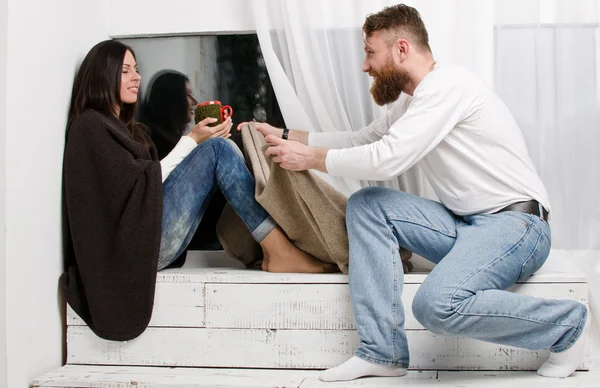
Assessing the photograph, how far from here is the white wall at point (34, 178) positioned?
1840 millimetres

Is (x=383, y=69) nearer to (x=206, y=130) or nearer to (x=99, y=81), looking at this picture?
(x=206, y=130)

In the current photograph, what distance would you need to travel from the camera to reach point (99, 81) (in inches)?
86.7

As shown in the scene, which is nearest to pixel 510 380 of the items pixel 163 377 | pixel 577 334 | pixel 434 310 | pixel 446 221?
pixel 577 334

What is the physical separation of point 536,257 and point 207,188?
3.30ft

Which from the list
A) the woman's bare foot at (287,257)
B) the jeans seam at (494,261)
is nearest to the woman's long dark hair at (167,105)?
the woman's bare foot at (287,257)

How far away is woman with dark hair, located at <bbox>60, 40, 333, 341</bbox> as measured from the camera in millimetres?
1989

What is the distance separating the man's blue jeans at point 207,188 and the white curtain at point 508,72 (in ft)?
1.39

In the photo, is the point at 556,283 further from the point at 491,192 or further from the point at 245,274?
the point at 245,274

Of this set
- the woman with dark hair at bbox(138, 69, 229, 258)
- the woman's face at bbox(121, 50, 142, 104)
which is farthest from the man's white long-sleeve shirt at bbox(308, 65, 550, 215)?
the woman with dark hair at bbox(138, 69, 229, 258)

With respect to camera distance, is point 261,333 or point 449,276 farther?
point 261,333

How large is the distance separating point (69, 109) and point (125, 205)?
42 cm

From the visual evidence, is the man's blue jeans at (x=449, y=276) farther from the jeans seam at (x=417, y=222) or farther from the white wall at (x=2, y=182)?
the white wall at (x=2, y=182)

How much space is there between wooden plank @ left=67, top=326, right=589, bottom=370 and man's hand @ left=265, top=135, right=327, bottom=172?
1.63 ft

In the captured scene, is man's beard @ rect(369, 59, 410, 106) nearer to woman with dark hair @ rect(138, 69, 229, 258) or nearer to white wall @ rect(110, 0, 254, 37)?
white wall @ rect(110, 0, 254, 37)
